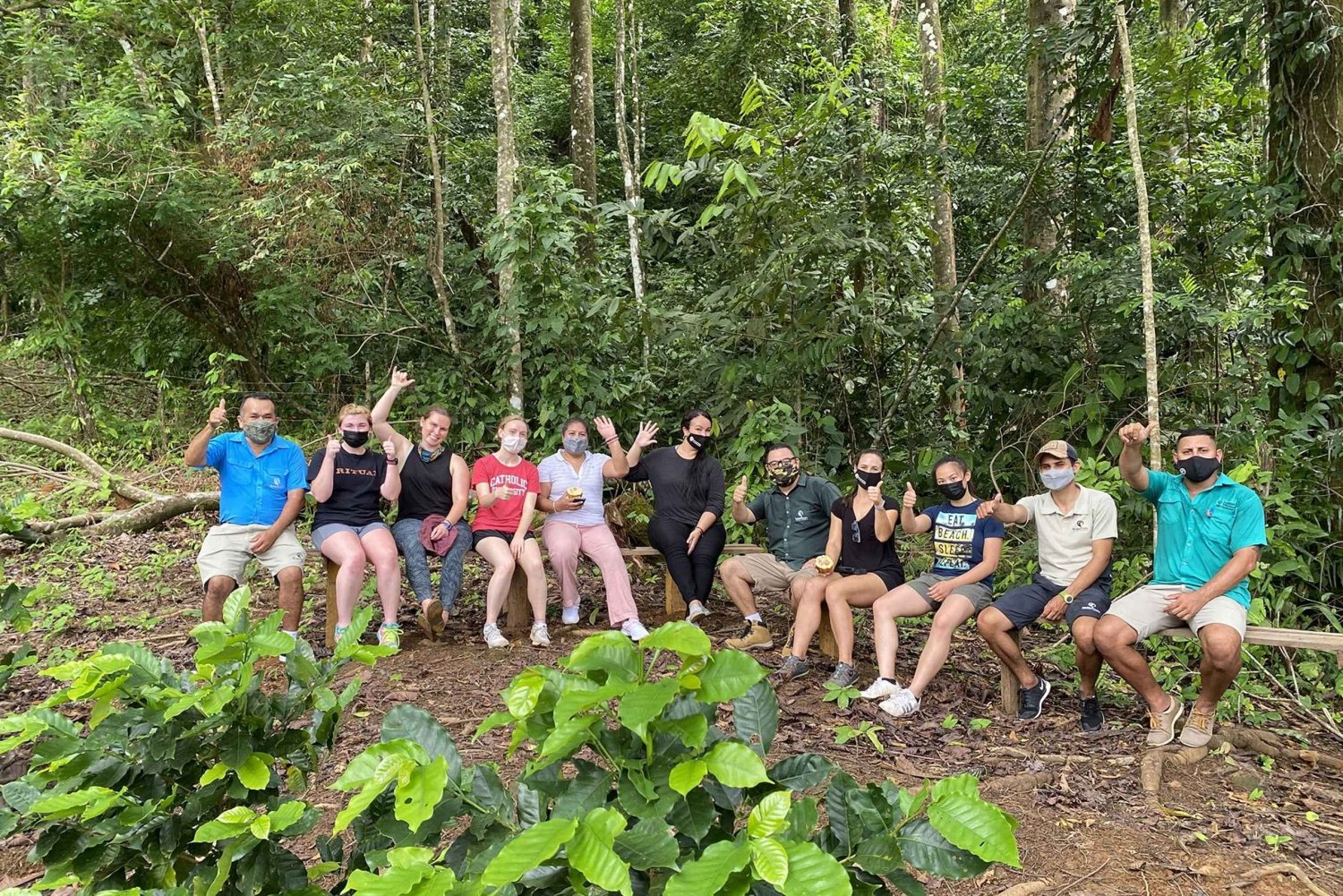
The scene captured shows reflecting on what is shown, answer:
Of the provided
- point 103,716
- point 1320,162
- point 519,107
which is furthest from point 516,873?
point 519,107

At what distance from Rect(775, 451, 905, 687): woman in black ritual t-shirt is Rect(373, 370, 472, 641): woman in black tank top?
6.84ft

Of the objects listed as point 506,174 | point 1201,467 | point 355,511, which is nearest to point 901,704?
point 1201,467

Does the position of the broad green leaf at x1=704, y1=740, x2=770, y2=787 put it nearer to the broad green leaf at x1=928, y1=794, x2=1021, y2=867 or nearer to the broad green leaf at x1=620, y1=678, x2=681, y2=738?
the broad green leaf at x1=620, y1=678, x2=681, y2=738

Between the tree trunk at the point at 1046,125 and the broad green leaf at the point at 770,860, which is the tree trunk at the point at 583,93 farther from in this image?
the broad green leaf at the point at 770,860

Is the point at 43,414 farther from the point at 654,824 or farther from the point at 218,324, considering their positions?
the point at 654,824

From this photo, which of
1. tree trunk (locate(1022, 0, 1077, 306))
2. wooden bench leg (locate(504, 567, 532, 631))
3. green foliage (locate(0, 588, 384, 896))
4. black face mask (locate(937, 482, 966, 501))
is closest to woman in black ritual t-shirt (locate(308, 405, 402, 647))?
wooden bench leg (locate(504, 567, 532, 631))

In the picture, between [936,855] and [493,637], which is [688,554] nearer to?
[493,637]

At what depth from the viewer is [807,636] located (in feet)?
16.5

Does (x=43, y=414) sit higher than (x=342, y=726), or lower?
higher

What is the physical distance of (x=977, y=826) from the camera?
3.88 feet

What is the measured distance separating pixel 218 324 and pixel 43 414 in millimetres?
3024

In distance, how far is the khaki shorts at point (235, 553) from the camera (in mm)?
4953

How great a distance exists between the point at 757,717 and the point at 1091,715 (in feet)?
12.2

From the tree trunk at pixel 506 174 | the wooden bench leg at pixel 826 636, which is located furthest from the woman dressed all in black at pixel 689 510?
the tree trunk at pixel 506 174
